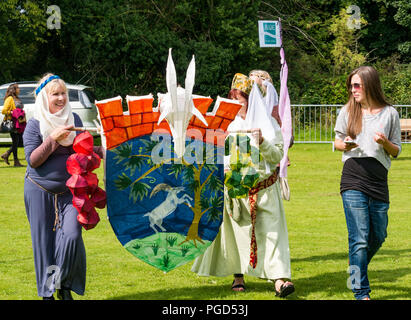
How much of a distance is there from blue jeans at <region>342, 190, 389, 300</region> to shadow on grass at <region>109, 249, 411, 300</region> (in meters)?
0.55

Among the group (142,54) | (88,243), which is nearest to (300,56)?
(142,54)

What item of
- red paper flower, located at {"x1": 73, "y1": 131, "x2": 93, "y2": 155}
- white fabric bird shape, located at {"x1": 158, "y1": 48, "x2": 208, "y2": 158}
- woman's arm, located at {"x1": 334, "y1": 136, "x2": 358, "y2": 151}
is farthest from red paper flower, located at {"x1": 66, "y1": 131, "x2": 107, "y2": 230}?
woman's arm, located at {"x1": 334, "y1": 136, "x2": 358, "y2": 151}

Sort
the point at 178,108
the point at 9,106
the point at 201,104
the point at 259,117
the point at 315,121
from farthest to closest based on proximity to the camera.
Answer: the point at 315,121, the point at 9,106, the point at 259,117, the point at 201,104, the point at 178,108

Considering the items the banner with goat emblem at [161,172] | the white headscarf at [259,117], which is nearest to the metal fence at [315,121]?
the white headscarf at [259,117]

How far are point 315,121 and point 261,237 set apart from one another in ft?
57.2

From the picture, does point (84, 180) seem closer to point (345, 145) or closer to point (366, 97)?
point (345, 145)

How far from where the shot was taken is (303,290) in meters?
6.50

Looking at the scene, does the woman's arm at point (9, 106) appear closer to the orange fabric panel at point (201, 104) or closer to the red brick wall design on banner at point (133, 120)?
the red brick wall design on banner at point (133, 120)

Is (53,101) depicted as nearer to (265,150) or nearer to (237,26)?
(265,150)

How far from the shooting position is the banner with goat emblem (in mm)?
5242

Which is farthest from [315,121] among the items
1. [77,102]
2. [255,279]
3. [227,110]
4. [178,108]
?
[178,108]

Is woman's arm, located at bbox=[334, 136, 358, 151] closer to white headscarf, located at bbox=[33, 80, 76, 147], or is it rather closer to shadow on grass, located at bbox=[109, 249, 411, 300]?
shadow on grass, located at bbox=[109, 249, 411, 300]

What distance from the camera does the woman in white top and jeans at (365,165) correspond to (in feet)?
18.4

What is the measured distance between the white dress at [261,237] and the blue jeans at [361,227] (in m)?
0.63
